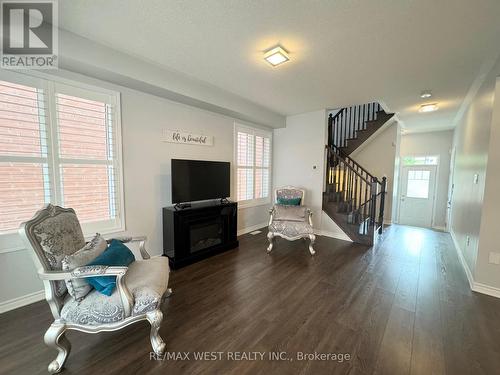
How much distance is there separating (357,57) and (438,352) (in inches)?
116

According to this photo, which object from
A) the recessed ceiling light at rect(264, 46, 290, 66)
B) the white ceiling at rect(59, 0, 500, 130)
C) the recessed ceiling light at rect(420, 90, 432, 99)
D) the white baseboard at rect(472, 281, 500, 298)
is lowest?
the white baseboard at rect(472, 281, 500, 298)

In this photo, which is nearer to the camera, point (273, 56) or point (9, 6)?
point (9, 6)

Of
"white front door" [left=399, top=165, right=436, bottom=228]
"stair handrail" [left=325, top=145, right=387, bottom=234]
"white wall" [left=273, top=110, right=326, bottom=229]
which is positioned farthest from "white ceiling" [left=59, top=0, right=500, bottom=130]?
"white front door" [left=399, top=165, right=436, bottom=228]

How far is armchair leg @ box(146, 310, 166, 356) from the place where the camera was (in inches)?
62.4

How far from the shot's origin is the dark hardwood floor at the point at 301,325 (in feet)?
5.13

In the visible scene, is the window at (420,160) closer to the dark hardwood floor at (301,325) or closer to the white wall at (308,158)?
the white wall at (308,158)

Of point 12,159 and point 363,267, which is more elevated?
point 12,159

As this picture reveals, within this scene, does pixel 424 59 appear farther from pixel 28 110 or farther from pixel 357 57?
pixel 28 110

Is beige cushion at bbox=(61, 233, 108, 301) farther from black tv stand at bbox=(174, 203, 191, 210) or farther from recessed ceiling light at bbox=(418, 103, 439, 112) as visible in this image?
recessed ceiling light at bbox=(418, 103, 439, 112)


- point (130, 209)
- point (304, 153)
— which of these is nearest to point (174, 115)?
point (130, 209)

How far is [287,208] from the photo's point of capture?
4.09 metres

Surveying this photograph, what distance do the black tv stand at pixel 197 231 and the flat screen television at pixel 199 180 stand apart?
0.54 ft

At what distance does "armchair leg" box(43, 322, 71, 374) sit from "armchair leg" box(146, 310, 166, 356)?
1.88ft

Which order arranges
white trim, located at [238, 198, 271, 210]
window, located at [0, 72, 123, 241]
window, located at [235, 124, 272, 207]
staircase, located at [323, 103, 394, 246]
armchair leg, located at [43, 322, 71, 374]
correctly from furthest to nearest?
1. white trim, located at [238, 198, 271, 210]
2. window, located at [235, 124, 272, 207]
3. staircase, located at [323, 103, 394, 246]
4. window, located at [0, 72, 123, 241]
5. armchair leg, located at [43, 322, 71, 374]
